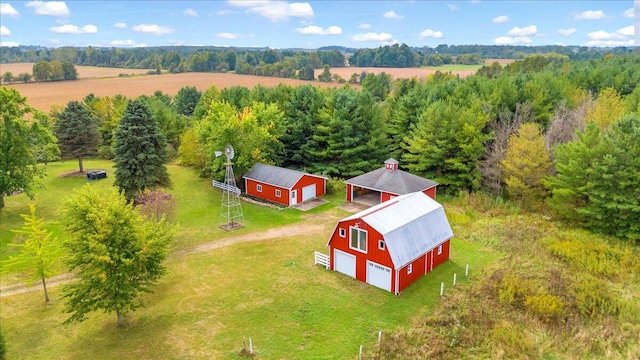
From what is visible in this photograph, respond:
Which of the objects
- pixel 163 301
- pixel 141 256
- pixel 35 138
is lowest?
pixel 163 301

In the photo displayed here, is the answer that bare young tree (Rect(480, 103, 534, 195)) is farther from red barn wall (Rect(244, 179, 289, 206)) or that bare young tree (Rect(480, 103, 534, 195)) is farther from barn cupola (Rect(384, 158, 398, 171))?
red barn wall (Rect(244, 179, 289, 206))

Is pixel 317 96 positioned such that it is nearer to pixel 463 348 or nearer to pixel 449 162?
pixel 449 162

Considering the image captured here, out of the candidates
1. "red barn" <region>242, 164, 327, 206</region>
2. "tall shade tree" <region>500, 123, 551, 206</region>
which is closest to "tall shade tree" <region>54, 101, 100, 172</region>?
"red barn" <region>242, 164, 327, 206</region>

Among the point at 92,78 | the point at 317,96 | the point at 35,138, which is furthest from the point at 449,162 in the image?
the point at 92,78

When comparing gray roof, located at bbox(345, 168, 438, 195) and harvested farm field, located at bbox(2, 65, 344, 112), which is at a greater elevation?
harvested farm field, located at bbox(2, 65, 344, 112)

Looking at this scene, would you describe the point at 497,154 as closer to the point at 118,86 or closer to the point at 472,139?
the point at 472,139

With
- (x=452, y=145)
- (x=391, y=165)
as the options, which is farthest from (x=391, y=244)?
(x=452, y=145)

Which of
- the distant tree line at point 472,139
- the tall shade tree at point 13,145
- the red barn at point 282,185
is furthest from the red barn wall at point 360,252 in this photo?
the tall shade tree at point 13,145
